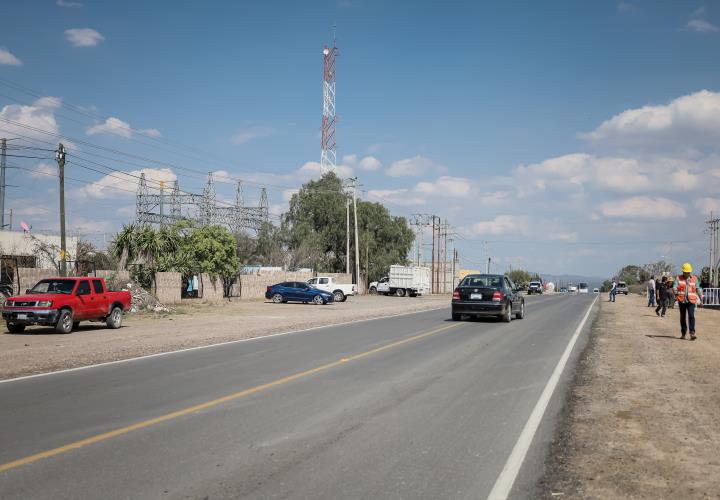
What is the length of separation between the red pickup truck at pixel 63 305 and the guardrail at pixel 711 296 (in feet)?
121

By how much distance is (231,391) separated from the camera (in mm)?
9383

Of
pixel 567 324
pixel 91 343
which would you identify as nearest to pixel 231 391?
pixel 91 343

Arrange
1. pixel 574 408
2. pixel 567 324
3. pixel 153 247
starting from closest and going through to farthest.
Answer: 1. pixel 574 408
2. pixel 567 324
3. pixel 153 247

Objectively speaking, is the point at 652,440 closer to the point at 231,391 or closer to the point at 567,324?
the point at 231,391

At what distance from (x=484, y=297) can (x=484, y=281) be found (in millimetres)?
921

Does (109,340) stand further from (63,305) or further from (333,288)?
(333,288)

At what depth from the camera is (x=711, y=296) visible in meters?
41.8

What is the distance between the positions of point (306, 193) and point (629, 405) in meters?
74.8

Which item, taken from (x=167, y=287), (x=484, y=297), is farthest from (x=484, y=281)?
(x=167, y=287)

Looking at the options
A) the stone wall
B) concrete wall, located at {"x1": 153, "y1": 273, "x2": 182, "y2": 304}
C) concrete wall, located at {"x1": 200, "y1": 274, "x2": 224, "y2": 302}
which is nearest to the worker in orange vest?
the stone wall

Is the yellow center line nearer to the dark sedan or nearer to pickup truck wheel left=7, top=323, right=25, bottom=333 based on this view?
the dark sedan

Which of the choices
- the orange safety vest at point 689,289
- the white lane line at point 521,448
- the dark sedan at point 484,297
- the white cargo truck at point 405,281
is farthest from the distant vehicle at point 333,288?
the white lane line at point 521,448

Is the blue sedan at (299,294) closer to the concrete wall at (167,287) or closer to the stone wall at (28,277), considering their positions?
the concrete wall at (167,287)

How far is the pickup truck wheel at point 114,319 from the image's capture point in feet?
71.1
